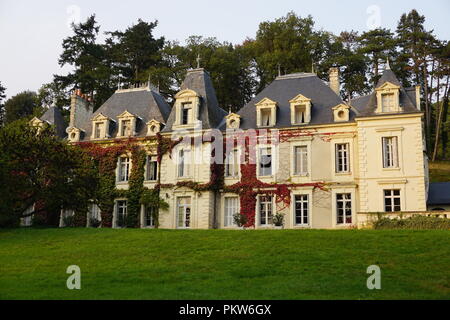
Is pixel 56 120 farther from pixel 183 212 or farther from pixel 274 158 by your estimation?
pixel 274 158

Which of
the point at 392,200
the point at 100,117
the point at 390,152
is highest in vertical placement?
the point at 100,117

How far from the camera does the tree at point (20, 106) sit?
55.8 meters

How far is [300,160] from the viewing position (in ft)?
91.7

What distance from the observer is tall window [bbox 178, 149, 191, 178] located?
29.4 metres

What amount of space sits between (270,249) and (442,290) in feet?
19.5

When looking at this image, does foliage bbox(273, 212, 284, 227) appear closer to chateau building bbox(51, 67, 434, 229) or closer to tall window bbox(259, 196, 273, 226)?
chateau building bbox(51, 67, 434, 229)

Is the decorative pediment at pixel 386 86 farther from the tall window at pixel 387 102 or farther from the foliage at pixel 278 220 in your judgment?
the foliage at pixel 278 220

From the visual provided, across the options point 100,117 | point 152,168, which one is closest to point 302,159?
point 152,168

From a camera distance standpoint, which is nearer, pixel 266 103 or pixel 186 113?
pixel 266 103

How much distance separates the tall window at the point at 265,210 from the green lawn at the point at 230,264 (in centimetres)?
833

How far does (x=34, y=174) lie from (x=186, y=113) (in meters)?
9.78

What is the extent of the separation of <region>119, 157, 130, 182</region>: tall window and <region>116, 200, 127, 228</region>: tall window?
1473 mm

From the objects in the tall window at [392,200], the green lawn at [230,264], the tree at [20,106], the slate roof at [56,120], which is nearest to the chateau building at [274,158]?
the tall window at [392,200]

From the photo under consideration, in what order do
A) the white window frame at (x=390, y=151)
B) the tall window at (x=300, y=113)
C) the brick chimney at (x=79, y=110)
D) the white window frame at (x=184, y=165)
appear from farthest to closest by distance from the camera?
the brick chimney at (x=79, y=110), the white window frame at (x=184, y=165), the tall window at (x=300, y=113), the white window frame at (x=390, y=151)
